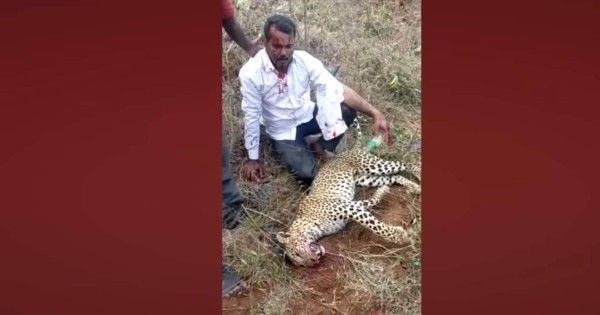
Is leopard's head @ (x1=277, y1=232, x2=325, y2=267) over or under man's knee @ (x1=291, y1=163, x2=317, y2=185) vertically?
under

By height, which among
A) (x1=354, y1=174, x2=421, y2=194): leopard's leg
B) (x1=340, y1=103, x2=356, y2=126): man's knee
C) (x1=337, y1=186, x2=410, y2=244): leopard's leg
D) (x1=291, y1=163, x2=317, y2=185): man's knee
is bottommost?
(x1=337, y1=186, x2=410, y2=244): leopard's leg

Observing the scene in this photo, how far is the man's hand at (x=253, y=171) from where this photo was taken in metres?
3.01

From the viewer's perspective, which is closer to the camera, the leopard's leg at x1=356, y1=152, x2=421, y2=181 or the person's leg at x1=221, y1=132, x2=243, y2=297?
the person's leg at x1=221, y1=132, x2=243, y2=297

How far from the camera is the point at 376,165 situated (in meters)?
3.09

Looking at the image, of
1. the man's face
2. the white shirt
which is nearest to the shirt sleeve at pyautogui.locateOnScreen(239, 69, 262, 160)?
the white shirt

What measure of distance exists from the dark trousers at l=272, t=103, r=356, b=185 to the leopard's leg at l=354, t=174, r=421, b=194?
18cm

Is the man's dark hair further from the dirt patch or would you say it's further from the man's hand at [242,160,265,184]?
the dirt patch

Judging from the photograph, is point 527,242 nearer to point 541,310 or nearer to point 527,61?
point 541,310

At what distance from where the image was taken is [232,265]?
2.94 meters

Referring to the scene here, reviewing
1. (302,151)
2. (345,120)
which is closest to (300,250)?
(302,151)

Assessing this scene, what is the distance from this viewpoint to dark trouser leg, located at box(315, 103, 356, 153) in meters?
3.06

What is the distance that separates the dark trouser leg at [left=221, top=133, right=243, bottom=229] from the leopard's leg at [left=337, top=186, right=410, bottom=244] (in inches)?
15.1

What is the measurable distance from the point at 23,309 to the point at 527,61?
74.2 inches

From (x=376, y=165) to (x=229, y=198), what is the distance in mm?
566
